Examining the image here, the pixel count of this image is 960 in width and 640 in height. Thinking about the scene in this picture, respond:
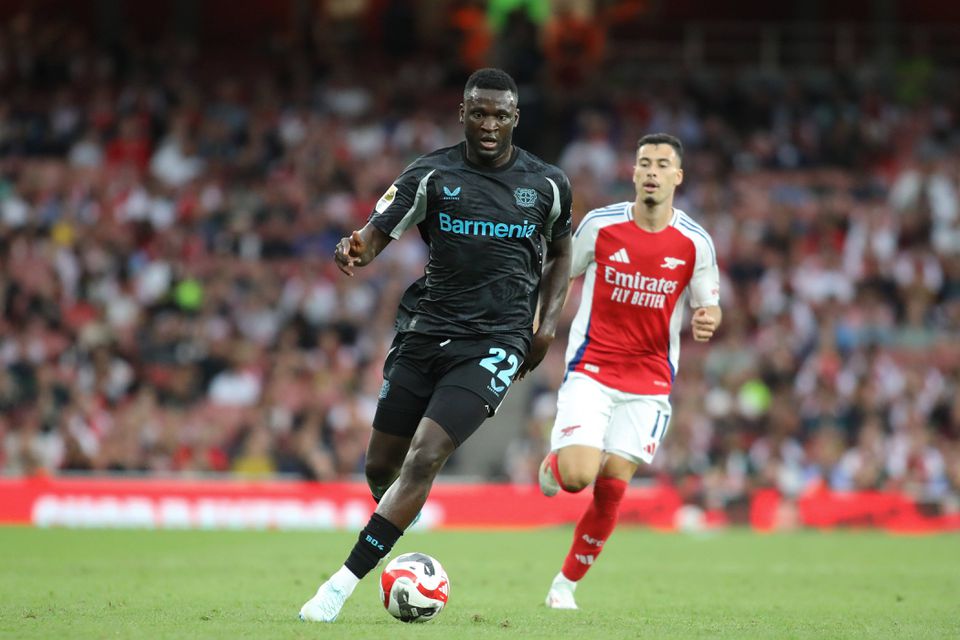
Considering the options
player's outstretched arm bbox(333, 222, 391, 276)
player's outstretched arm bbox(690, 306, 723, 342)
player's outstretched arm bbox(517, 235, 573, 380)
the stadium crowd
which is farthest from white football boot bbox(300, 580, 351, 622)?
the stadium crowd

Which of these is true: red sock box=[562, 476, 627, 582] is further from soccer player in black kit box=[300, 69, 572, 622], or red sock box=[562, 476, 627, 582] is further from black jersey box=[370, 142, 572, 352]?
black jersey box=[370, 142, 572, 352]

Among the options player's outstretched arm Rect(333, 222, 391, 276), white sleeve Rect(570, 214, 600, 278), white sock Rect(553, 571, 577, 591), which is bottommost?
white sock Rect(553, 571, 577, 591)

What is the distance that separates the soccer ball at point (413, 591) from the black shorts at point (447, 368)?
0.92m

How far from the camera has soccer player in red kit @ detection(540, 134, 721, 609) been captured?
910 centimetres

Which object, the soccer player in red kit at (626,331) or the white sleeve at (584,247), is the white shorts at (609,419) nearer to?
the soccer player in red kit at (626,331)

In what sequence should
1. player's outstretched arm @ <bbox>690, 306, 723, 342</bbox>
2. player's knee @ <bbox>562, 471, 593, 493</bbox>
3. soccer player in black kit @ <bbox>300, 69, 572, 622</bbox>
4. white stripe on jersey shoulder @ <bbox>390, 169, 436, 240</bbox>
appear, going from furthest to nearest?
player's knee @ <bbox>562, 471, 593, 493</bbox>
player's outstretched arm @ <bbox>690, 306, 723, 342</bbox>
white stripe on jersey shoulder @ <bbox>390, 169, 436, 240</bbox>
soccer player in black kit @ <bbox>300, 69, 572, 622</bbox>

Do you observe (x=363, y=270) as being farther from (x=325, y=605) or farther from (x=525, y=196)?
(x=325, y=605)

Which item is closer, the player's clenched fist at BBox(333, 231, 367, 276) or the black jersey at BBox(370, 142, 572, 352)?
the player's clenched fist at BBox(333, 231, 367, 276)

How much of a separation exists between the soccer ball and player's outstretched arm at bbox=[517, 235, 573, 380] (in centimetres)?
137

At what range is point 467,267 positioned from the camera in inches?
315

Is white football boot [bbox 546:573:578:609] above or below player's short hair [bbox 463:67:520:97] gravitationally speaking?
below

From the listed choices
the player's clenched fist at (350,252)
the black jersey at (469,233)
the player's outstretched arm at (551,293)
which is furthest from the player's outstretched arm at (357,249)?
the player's outstretched arm at (551,293)

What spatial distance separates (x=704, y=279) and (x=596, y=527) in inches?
66.8

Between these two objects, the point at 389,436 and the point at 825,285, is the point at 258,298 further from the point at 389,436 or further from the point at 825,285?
the point at 389,436
